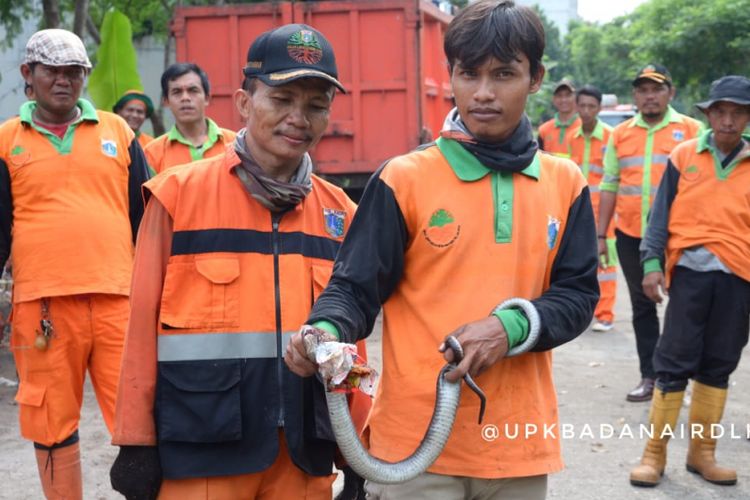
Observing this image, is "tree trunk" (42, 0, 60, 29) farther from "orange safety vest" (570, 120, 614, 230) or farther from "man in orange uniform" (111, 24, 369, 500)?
"man in orange uniform" (111, 24, 369, 500)

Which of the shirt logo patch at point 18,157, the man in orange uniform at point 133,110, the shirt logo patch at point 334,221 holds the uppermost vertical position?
the man in orange uniform at point 133,110

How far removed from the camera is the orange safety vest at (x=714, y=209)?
18.5 ft

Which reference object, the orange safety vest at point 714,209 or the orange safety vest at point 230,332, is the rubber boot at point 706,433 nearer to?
the orange safety vest at point 714,209

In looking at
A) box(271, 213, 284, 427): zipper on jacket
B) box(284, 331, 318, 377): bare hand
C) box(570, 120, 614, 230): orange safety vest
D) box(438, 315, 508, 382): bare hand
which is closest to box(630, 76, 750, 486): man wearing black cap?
box(271, 213, 284, 427): zipper on jacket

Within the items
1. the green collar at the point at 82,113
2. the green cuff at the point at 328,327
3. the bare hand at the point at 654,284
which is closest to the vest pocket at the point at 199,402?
the green cuff at the point at 328,327

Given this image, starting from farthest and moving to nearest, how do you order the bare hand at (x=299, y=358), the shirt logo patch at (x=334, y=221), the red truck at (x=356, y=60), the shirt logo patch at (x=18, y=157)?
the red truck at (x=356, y=60), the shirt logo patch at (x=18, y=157), the shirt logo patch at (x=334, y=221), the bare hand at (x=299, y=358)

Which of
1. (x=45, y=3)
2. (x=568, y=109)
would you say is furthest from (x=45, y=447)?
(x=568, y=109)

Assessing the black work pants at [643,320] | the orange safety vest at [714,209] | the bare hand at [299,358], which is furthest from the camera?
the black work pants at [643,320]

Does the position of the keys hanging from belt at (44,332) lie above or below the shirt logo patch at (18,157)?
below

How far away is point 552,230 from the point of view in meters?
2.87

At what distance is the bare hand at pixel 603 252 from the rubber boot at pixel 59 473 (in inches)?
191

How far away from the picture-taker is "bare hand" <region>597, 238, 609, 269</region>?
8427 millimetres

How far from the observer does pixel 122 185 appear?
5.06m

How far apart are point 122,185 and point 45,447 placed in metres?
1.27
